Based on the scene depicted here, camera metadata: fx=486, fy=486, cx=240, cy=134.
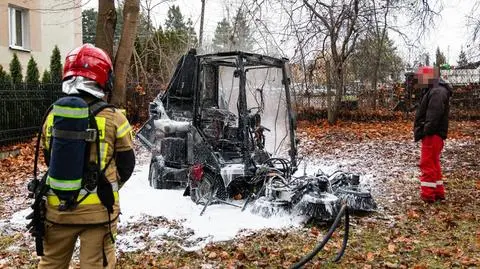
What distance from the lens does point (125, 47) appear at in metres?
8.88

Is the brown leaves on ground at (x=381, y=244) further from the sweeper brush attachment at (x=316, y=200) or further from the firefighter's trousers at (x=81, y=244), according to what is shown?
the firefighter's trousers at (x=81, y=244)

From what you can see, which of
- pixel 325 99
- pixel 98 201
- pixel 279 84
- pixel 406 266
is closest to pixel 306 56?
pixel 325 99

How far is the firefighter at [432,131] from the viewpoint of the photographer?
7.20 meters

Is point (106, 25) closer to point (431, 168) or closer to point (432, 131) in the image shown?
point (432, 131)

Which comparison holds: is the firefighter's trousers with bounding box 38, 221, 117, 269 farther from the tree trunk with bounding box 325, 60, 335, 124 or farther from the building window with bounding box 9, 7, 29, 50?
the building window with bounding box 9, 7, 29, 50

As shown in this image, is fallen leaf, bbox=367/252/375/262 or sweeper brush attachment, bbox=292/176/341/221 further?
sweeper brush attachment, bbox=292/176/341/221

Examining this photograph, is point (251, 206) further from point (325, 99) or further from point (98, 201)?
point (325, 99)

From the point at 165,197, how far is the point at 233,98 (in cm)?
187

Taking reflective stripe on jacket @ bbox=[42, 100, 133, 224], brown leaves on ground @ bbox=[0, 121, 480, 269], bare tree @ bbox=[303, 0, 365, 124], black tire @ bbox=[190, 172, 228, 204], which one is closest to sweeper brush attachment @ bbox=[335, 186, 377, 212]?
brown leaves on ground @ bbox=[0, 121, 480, 269]

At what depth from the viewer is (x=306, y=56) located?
19.0 m

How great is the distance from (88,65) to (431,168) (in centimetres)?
565

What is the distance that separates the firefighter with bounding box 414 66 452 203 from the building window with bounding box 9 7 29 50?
15.5m

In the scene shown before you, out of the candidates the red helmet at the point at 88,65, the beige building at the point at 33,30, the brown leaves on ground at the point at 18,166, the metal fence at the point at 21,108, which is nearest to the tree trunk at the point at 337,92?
the beige building at the point at 33,30

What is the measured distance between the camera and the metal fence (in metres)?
13.0
